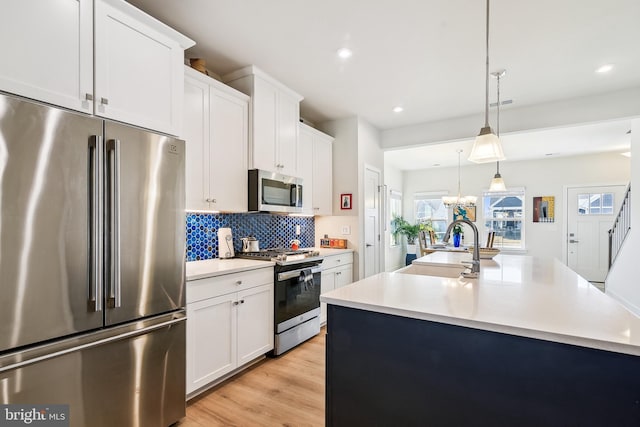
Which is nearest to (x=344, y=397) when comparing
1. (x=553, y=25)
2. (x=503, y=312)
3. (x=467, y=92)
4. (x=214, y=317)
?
(x=503, y=312)

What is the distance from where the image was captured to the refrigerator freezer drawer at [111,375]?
4.30 feet

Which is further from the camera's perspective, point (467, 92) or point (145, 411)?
point (467, 92)

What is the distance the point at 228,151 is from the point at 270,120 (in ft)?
2.10

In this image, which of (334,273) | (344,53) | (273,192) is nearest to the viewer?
(344,53)

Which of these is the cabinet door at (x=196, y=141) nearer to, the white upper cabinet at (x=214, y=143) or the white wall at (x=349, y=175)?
the white upper cabinet at (x=214, y=143)

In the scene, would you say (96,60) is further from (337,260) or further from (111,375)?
(337,260)

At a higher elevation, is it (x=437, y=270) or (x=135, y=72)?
(x=135, y=72)

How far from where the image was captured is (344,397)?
1.38 metres

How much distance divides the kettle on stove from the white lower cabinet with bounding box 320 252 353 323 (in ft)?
2.60

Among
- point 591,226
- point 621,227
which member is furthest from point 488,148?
point 591,226

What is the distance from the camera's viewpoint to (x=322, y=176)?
4.15m

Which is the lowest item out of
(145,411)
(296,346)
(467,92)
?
(296,346)

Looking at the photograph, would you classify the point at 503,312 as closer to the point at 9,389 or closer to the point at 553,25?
the point at 9,389

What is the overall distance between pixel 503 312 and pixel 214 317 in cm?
182
